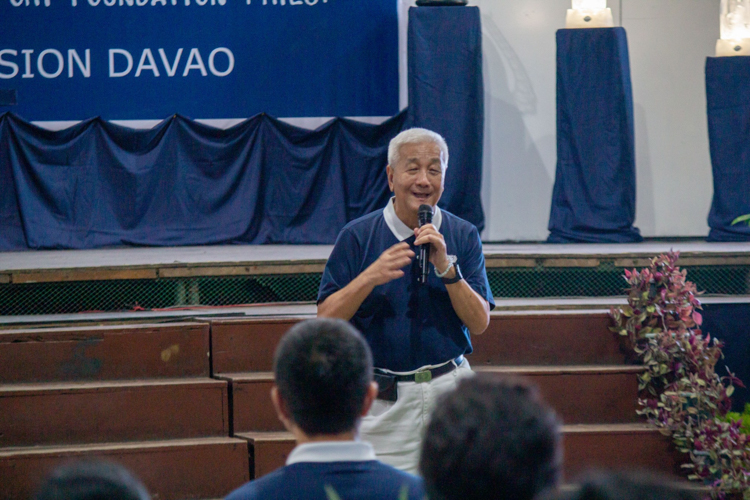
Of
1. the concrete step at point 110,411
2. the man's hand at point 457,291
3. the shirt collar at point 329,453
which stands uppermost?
the man's hand at point 457,291

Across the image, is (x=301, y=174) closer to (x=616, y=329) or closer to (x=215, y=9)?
(x=215, y=9)

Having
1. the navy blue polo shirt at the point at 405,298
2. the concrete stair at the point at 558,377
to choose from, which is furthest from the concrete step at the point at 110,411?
the navy blue polo shirt at the point at 405,298

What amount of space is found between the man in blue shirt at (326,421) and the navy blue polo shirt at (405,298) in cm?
98

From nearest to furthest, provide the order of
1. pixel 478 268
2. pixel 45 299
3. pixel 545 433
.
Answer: pixel 545 433
pixel 478 268
pixel 45 299

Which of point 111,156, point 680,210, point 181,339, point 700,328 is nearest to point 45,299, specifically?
point 181,339

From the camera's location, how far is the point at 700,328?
12.8 ft

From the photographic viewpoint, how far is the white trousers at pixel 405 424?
228cm

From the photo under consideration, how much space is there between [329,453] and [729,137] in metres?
5.60

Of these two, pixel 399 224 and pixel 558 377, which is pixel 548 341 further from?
pixel 399 224

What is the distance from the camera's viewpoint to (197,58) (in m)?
6.43

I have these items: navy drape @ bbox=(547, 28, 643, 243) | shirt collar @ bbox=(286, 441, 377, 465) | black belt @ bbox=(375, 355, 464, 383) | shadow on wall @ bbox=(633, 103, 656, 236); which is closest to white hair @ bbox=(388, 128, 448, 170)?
black belt @ bbox=(375, 355, 464, 383)

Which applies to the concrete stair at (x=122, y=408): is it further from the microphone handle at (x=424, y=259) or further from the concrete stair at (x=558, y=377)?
the microphone handle at (x=424, y=259)

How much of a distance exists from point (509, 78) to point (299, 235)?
217 cm

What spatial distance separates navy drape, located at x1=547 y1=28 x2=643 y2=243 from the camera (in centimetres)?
586
